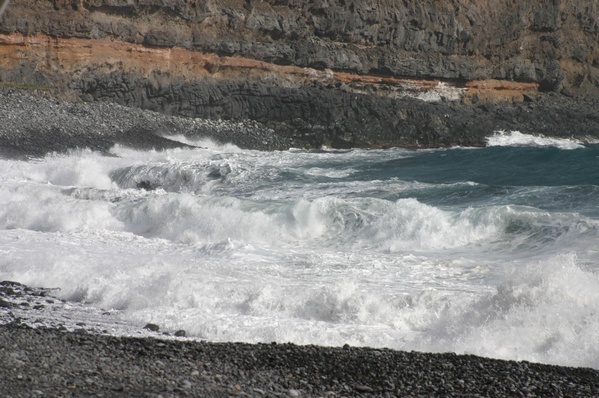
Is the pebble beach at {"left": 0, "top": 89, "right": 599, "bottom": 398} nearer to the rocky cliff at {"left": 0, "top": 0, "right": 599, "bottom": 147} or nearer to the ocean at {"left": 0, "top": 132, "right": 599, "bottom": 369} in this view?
the ocean at {"left": 0, "top": 132, "right": 599, "bottom": 369}

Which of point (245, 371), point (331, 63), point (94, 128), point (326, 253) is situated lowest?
point (94, 128)

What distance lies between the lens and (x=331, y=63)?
33781mm

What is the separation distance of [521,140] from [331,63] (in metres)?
8.06

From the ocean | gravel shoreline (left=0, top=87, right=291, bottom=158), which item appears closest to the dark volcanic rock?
the ocean

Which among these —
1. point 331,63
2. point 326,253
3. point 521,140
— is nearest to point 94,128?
point 331,63

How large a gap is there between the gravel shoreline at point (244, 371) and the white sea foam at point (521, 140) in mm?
26042

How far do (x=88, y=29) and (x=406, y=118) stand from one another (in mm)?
12056

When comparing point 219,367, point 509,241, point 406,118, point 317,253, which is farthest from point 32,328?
point 406,118

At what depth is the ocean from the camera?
8.44m

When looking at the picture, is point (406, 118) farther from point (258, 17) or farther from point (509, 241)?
point (509, 241)

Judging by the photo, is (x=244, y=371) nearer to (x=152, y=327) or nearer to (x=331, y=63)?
(x=152, y=327)

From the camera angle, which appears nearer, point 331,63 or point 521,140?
point 521,140

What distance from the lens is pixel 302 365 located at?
6598 mm

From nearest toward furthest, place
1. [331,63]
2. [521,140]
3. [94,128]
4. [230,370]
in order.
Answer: [230,370] → [94,128] → [521,140] → [331,63]
